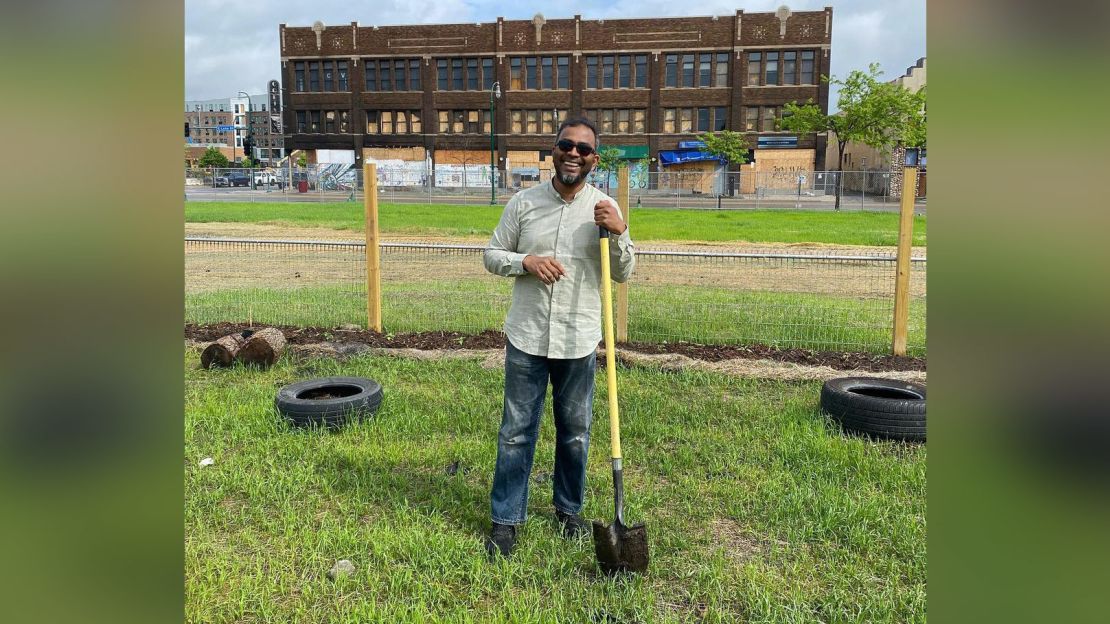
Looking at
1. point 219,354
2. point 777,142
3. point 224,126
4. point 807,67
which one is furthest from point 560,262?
point 224,126

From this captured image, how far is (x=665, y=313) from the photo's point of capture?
916cm

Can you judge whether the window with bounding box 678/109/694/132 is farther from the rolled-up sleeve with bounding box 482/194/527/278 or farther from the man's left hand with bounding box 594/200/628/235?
the man's left hand with bounding box 594/200/628/235

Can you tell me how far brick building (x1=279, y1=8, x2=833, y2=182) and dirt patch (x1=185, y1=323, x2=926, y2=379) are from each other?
47312 mm

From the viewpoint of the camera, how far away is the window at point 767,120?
5347 cm

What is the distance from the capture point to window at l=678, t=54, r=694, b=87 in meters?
54.7

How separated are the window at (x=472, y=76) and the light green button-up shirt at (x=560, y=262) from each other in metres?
57.0

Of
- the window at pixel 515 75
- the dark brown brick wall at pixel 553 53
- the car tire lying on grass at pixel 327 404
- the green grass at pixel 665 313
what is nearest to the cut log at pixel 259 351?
the car tire lying on grass at pixel 327 404

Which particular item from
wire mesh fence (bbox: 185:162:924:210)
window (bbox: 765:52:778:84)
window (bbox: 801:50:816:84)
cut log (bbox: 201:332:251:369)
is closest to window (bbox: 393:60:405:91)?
wire mesh fence (bbox: 185:162:924:210)

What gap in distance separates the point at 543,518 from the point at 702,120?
54.2 meters

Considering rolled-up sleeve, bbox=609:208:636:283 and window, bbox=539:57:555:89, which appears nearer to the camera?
rolled-up sleeve, bbox=609:208:636:283

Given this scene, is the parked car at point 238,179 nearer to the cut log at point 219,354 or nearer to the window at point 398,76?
the window at point 398,76

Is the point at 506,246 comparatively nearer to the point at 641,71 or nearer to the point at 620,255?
the point at 620,255
